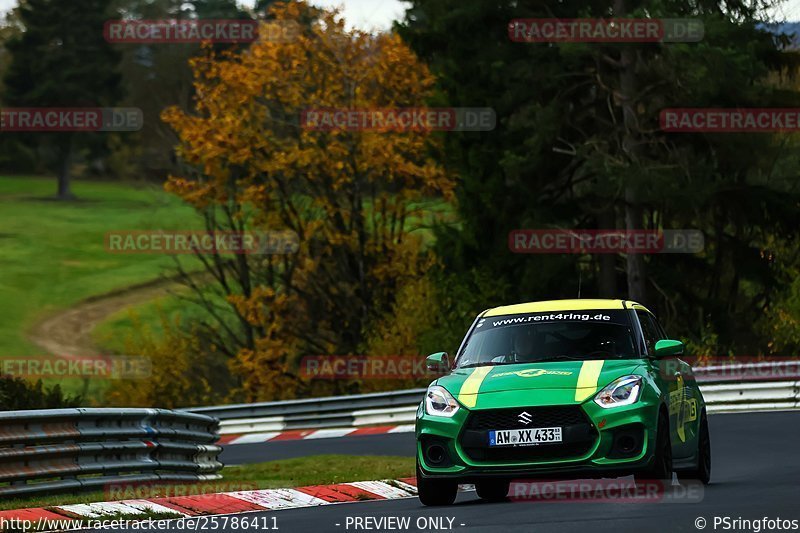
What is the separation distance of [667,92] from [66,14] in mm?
61749

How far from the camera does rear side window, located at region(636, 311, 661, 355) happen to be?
13.9m

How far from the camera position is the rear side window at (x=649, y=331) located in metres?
13.9

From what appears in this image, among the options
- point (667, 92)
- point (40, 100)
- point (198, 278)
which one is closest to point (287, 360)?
point (667, 92)
